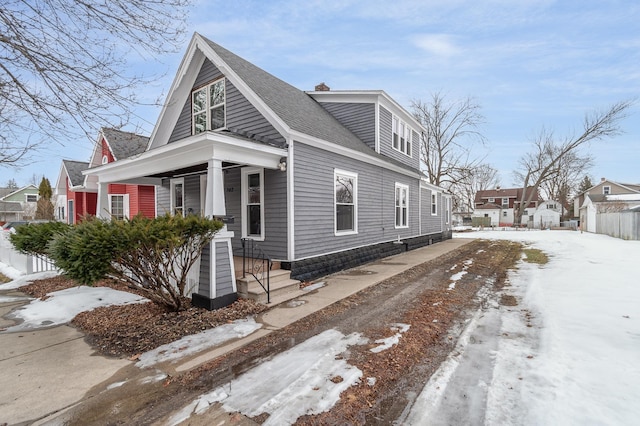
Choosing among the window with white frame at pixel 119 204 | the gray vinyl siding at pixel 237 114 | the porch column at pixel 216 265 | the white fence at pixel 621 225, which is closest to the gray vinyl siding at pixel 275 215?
the gray vinyl siding at pixel 237 114

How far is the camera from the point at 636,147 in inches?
1374

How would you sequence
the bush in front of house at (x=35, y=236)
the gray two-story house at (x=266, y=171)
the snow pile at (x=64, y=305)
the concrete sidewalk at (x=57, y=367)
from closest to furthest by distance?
the concrete sidewalk at (x=57, y=367), the snow pile at (x=64, y=305), the gray two-story house at (x=266, y=171), the bush in front of house at (x=35, y=236)

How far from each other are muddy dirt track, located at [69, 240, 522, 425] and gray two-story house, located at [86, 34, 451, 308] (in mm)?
1894

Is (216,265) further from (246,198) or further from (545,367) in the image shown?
(545,367)

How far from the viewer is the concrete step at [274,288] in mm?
5660

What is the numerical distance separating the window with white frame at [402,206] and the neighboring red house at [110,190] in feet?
34.3

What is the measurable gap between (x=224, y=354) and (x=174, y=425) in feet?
4.15

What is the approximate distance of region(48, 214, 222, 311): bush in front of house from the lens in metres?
4.01

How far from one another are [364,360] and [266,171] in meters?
5.24

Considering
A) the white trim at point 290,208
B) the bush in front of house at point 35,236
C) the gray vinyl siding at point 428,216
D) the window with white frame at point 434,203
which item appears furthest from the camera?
the window with white frame at point 434,203

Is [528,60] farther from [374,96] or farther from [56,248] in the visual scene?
[56,248]

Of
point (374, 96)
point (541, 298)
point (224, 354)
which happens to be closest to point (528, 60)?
point (374, 96)

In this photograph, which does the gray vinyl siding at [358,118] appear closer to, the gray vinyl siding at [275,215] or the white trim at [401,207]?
the white trim at [401,207]

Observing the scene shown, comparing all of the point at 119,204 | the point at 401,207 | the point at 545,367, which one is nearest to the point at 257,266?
the point at 545,367
